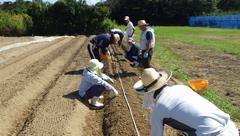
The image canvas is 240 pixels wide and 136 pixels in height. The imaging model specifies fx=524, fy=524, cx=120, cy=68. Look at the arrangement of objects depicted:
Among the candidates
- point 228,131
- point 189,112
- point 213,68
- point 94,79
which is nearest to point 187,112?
point 189,112

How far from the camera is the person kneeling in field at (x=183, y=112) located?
16.8 ft

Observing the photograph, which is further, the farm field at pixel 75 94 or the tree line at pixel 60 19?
the tree line at pixel 60 19

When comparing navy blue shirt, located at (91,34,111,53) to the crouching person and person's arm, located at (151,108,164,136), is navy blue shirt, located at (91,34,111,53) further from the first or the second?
person's arm, located at (151,108,164,136)

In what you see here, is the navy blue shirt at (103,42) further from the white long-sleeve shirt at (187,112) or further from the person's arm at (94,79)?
the white long-sleeve shirt at (187,112)

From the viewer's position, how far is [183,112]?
5.11 metres

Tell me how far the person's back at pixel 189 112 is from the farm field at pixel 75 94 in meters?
3.75

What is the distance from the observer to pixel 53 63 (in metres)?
20.2

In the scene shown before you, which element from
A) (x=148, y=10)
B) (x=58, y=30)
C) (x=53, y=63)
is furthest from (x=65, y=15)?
(x=53, y=63)

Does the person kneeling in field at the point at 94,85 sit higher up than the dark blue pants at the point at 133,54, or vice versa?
the person kneeling in field at the point at 94,85

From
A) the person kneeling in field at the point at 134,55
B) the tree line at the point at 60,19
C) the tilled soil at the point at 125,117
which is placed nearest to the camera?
the tilled soil at the point at 125,117

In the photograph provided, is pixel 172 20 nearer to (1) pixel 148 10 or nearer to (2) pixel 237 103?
(1) pixel 148 10

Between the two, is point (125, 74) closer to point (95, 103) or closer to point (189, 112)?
point (95, 103)

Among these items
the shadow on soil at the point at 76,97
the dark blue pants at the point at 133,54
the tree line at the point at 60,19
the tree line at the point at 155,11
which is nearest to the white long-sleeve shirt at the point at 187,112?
the shadow on soil at the point at 76,97

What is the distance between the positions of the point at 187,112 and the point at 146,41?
439 inches
